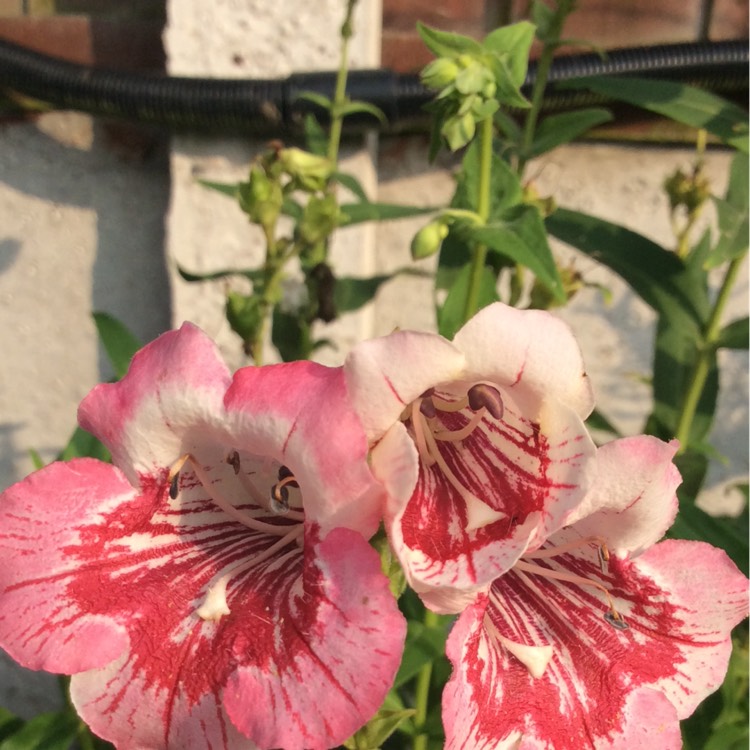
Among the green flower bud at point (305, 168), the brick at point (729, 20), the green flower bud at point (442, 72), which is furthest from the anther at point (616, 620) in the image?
the brick at point (729, 20)

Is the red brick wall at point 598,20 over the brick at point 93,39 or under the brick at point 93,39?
over

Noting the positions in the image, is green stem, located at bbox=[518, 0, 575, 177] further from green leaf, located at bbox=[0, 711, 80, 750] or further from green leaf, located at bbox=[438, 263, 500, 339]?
green leaf, located at bbox=[0, 711, 80, 750]

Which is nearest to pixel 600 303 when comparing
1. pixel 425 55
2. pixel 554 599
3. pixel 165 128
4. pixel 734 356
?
pixel 734 356

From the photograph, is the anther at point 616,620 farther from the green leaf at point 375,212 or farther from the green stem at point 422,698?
the green leaf at point 375,212

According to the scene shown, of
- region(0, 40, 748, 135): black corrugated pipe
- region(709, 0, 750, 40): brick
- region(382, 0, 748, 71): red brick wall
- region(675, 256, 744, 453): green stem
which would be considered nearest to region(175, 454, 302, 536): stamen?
region(675, 256, 744, 453): green stem

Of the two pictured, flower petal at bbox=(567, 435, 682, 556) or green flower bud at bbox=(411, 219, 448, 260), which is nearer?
flower petal at bbox=(567, 435, 682, 556)

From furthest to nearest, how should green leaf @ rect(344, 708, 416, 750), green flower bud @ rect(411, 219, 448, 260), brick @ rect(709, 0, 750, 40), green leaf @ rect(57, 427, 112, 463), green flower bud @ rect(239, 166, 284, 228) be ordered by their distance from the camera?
1. brick @ rect(709, 0, 750, 40)
2. green leaf @ rect(57, 427, 112, 463)
3. green flower bud @ rect(239, 166, 284, 228)
4. green flower bud @ rect(411, 219, 448, 260)
5. green leaf @ rect(344, 708, 416, 750)

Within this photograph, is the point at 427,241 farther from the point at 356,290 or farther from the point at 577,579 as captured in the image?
the point at 356,290

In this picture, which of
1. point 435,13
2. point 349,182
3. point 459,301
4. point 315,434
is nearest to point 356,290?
point 349,182
